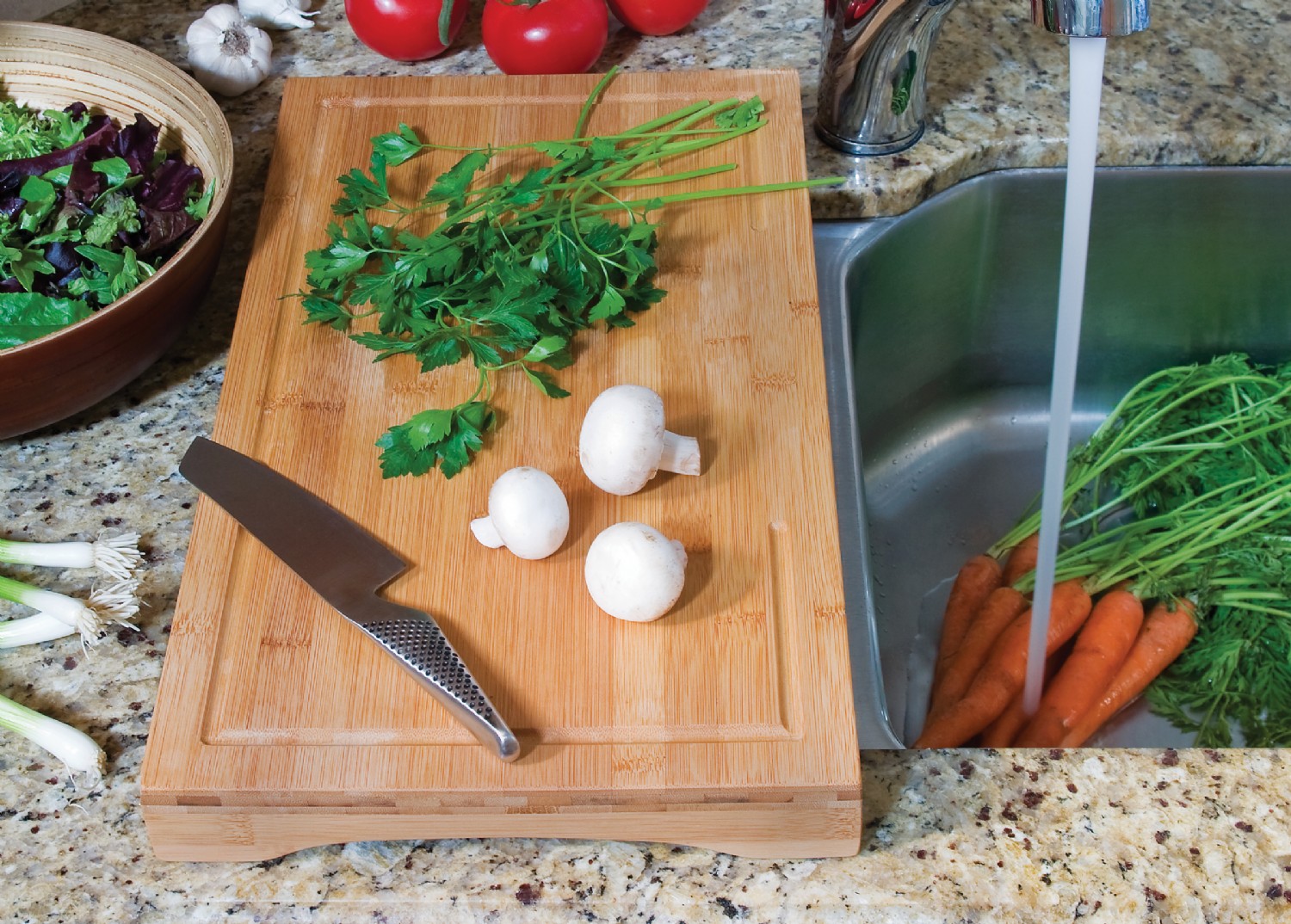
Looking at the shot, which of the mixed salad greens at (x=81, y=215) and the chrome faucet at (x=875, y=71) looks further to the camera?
the chrome faucet at (x=875, y=71)

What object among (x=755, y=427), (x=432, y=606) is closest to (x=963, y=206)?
(x=755, y=427)

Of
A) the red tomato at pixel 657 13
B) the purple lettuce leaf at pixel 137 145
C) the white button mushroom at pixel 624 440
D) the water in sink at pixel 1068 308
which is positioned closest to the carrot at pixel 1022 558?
the water in sink at pixel 1068 308

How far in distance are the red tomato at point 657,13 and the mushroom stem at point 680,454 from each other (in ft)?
2.18

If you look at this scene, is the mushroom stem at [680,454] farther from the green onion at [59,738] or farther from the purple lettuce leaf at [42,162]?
the purple lettuce leaf at [42,162]

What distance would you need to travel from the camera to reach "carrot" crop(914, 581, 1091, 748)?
1.13 m

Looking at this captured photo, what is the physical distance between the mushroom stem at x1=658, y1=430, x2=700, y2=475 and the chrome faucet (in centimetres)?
51

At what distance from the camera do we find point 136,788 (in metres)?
0.83

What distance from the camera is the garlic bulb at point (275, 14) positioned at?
4.62 ft

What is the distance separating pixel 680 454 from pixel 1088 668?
22.6 inches

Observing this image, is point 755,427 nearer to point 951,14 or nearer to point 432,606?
point 432,606

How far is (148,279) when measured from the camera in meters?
0.98

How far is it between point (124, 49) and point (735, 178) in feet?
2.05

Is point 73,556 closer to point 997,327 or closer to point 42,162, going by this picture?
point 42,162

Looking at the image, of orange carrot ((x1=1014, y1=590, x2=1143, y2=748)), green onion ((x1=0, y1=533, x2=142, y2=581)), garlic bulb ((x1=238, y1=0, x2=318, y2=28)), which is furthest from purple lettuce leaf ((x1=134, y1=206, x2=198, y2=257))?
orange carrot ((x1=1014, y1=590, x2=1143, y2=748))
